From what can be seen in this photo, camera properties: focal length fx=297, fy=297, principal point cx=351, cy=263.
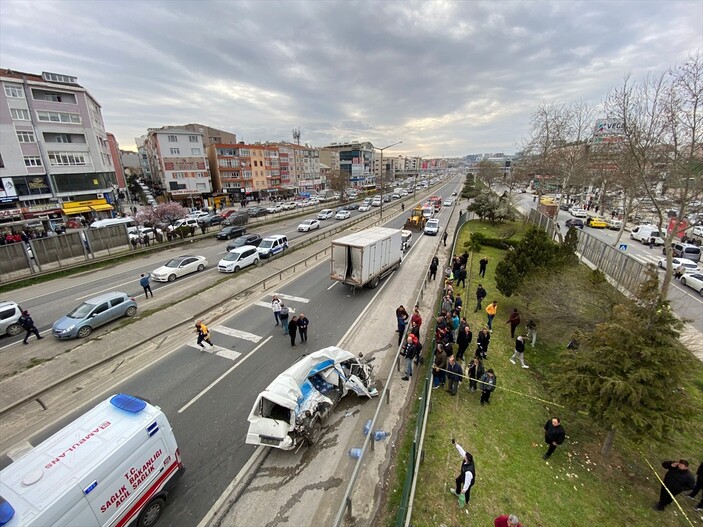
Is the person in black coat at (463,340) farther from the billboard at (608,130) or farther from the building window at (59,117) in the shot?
the building window at (59,117)

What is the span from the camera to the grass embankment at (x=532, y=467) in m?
6.39

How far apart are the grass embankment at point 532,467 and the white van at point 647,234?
96.2 ft

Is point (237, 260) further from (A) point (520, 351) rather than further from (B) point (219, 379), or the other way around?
(A) point (520, 351)

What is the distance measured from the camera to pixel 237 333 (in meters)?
13.3

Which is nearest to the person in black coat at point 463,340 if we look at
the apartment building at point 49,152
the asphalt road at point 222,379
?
the asphalt road at point 222,379

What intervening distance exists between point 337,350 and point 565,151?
3593 centimetres

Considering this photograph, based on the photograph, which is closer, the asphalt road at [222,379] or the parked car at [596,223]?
the asphalt road at [222,379]

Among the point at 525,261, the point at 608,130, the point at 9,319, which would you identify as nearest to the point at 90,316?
the point at 9,319

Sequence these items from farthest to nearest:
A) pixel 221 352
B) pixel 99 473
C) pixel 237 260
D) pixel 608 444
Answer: pixel 237 260, pixel 221 352, pixel 608 444, pixel 99 473

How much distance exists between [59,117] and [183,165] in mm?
19290

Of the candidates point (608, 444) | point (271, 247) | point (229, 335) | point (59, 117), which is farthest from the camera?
point (59, 117)

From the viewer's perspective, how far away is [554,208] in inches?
1395

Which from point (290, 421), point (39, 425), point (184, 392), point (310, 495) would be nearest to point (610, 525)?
point (310, 495)

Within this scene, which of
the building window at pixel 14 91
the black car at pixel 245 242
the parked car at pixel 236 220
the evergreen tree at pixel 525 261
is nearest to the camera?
the evergreen tree at pixel 525 261
